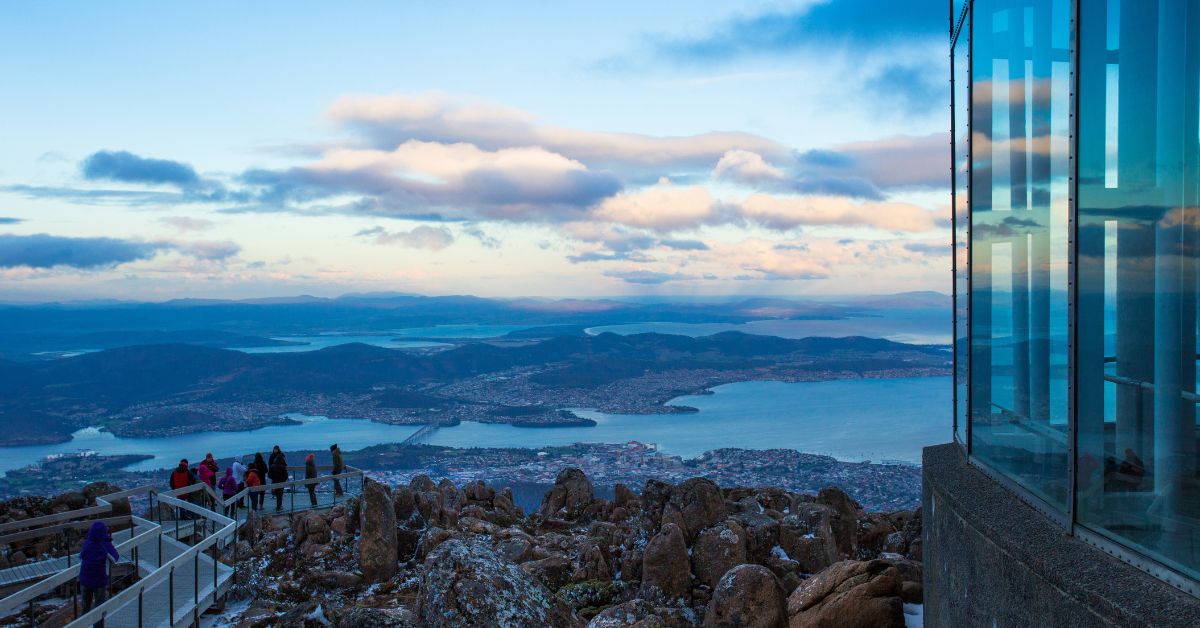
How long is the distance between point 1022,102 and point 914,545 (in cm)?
897

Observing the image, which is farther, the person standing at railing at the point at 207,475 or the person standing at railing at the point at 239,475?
the person standing at railing at the point at 239,475

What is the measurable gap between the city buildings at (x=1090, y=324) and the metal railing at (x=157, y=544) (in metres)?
8.31

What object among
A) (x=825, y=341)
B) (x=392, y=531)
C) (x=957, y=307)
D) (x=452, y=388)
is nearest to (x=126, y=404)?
(x=452, y=388)

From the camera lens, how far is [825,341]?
15025 cm

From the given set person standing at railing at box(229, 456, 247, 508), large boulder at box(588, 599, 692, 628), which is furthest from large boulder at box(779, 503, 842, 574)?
person standing at railing at box(229, 456, 247, 508)

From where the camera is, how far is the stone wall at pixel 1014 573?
3.60 m

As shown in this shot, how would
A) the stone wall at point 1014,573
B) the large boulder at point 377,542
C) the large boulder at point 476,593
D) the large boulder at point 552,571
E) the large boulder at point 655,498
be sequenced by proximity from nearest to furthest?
the stone wall at point 1014,573
the large boulder at point 476,593
the large boulder at point 552,571
the large boulder at point 377,542
the large boulder at point 655,498

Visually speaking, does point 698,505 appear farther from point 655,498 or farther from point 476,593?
point 476,593

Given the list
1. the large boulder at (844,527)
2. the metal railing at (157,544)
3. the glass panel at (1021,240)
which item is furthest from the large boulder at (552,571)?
the glass panel at (1021,240)

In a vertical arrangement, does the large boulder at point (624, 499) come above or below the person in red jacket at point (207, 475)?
below

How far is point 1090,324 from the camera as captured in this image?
4.45 metres

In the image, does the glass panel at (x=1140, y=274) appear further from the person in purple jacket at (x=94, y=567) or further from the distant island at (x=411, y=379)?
the distant island at (x=411, y=379)

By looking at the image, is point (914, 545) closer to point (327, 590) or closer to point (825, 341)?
point (327, 590)

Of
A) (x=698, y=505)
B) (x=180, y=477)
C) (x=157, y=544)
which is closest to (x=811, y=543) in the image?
(x=698, y=505)
